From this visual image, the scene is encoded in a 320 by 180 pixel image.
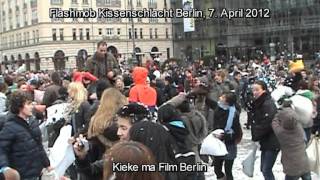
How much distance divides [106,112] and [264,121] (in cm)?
290

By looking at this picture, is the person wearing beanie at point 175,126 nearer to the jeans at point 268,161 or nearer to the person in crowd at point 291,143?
the person in crowd at point 291,143

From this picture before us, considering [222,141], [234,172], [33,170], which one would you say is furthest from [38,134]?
[234,172]

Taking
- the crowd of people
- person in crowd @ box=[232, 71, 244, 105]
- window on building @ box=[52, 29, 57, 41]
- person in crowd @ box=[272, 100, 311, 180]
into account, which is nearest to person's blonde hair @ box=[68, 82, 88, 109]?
the crowd of people

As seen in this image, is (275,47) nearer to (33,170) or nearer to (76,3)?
(76,3)

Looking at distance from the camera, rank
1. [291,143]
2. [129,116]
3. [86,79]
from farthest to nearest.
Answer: [86,79] → [291,143] → [129,116]

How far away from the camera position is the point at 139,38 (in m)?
85.2

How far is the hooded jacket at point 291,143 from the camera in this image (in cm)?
710

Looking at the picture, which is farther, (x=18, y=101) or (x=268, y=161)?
→ (x=268, y=161)

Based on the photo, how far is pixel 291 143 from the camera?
7176mm

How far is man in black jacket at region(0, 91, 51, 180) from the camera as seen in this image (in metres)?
5.80

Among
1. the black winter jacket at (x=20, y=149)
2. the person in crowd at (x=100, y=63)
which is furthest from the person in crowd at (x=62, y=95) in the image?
the black winter jacket at (x=20, y=149)


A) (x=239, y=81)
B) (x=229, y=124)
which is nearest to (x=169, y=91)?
(x=239, y=81)

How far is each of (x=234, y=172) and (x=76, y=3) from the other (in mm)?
63808

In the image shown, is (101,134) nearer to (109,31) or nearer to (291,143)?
(291,143)
